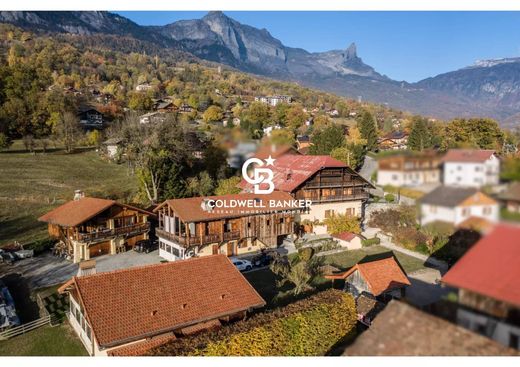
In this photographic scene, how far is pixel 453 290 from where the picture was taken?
3320 millimetres

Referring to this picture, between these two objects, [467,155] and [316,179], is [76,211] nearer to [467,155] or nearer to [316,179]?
[316,179]

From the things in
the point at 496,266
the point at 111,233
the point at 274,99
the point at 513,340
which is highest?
the point at 274,99

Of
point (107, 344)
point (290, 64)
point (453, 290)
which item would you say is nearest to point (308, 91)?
point (290, 64)

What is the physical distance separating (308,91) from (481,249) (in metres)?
5.41

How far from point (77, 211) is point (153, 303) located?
400cm

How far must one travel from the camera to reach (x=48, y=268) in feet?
48.0

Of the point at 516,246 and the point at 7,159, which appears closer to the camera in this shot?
the point at 516,246

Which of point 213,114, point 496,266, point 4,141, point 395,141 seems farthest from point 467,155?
point 4,141

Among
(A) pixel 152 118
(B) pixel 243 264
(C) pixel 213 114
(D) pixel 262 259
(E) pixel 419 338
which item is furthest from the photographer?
(D) pixel 262 259

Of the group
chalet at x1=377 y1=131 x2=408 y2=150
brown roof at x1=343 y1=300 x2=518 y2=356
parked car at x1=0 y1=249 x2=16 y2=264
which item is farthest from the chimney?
brown roof at x1=343 y1=300 x2=518 y2=356

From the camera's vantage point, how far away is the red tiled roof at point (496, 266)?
3.01 m

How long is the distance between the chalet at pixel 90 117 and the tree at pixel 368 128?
5748 millimetres

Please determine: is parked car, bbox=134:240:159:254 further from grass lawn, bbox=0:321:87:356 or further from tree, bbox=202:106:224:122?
tree, bbox=202:106:224:122
